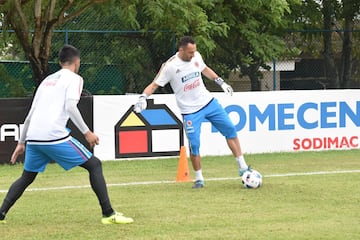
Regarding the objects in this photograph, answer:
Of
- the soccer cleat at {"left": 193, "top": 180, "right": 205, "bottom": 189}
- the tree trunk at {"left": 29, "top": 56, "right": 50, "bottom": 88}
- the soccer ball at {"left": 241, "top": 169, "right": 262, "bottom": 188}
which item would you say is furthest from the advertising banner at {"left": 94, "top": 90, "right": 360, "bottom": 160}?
the soccer ball at {"left": 241, "top": 169, "right": 262, "bottom": 188}

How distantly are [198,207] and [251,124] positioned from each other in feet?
22.9

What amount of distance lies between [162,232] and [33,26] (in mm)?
11589

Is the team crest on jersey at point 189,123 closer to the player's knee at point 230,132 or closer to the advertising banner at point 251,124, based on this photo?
the player's knee at point 230,132

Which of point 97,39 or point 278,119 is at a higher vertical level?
point 97,39

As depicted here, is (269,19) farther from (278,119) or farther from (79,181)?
(79,181)

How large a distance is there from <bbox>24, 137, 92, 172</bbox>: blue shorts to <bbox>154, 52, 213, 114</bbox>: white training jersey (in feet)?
10.9

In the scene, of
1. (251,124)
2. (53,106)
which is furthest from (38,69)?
(53,106)

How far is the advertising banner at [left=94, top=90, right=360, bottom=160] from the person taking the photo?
634 inches

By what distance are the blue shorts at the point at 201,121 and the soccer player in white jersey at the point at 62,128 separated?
3086 mm

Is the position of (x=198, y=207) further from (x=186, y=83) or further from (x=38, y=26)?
(x=38, y=26)

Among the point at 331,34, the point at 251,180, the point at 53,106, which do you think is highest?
the point at 53,106

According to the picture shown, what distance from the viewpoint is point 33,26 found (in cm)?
1944

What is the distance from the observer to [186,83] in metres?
12.2

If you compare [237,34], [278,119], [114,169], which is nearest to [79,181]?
[114,169]
